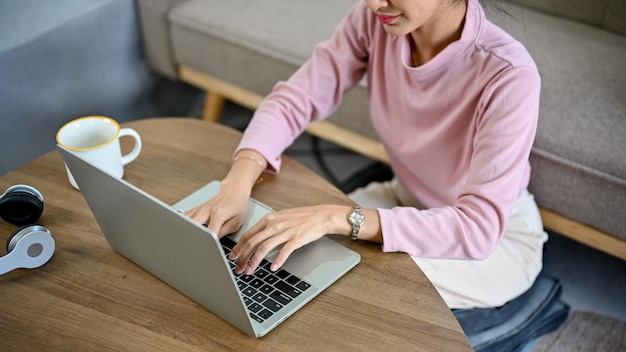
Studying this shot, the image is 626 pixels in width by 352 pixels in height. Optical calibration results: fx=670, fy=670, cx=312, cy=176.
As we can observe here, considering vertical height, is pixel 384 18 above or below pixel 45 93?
above

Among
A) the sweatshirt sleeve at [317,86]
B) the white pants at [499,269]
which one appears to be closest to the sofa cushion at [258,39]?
the sweatshirt sleeve at [317,86]

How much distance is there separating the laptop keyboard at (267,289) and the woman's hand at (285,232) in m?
0.02

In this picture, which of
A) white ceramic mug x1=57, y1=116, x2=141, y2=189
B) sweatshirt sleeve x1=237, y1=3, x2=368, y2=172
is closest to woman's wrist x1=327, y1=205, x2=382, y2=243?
sweatshirt sleeve x1=237, y1=3, x2=368, y2=172

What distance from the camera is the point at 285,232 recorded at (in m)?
0.92

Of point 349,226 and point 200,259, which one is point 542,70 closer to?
point 349,226

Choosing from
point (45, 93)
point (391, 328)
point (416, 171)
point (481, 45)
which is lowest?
point (45, 93)

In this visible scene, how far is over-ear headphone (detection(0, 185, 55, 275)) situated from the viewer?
0.91 metres

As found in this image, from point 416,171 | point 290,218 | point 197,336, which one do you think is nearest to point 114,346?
point 197,336

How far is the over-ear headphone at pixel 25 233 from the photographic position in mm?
908

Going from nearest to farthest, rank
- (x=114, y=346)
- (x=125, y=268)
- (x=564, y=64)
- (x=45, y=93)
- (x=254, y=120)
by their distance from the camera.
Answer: (x=114, y=346), (x=125, y=268), (x=254, y=120), (x=564, y=64), (x=45, y=93)

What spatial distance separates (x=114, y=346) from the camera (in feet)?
2.68

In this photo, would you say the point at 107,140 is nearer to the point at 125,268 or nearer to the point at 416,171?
the point at 125,268

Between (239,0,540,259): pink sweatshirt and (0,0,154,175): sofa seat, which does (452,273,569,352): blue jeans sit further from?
(0,0,154,175): sofa seat

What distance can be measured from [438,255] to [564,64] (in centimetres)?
85
